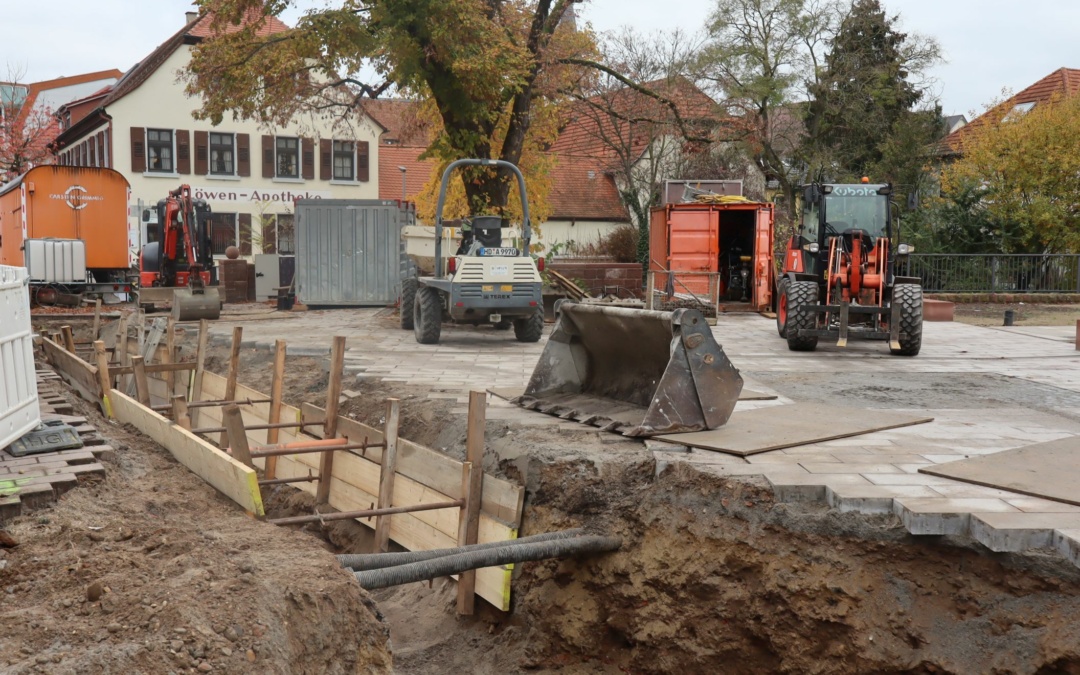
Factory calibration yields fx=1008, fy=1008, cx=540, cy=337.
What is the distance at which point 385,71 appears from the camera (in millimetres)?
17859

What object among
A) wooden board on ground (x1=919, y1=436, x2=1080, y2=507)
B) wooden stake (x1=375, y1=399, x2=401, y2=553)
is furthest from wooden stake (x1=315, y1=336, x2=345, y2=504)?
wooden board on ground (x1=919, y1=436, x2=1080, y2=507)

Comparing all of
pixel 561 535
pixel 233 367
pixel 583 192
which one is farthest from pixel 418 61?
pixel 583 192

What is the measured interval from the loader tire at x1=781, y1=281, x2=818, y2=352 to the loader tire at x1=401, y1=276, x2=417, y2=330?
563 centimetres

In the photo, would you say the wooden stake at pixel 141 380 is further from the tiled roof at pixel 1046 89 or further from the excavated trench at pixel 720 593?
the tiled roof at pixel 1046 89

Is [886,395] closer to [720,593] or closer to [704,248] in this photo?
[720,593]

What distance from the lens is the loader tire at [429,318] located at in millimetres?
13617

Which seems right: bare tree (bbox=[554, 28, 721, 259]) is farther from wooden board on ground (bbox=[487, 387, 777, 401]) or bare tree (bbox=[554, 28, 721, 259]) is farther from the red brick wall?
wooden board on ground (bbox=[487, 387, 777, 401])

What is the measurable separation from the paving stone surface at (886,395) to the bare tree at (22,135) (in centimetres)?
2923

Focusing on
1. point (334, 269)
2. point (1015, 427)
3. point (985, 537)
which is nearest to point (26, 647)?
point (985, 537)

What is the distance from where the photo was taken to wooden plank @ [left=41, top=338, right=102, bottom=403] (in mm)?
10453

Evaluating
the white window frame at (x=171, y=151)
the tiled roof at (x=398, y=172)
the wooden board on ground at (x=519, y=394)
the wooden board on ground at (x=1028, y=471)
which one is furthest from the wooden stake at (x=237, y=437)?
the tiled roof at (x=398, y=172)

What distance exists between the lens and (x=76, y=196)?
21.8 m

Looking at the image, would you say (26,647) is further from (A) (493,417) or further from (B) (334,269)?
(B) (334,269)

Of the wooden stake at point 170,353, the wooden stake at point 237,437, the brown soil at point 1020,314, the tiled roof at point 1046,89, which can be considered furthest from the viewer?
the tiled roof at point 1046,89
